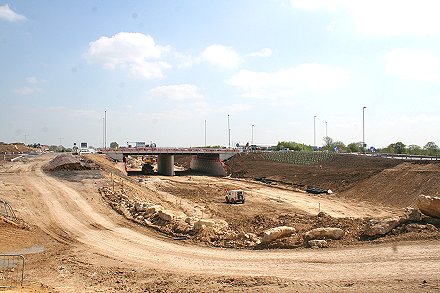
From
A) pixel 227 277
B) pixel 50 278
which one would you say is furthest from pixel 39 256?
pixel 227 277

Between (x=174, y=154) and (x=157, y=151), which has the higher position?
(x=157, y=151)

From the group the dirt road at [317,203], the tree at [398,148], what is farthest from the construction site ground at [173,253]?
the tree at [398,148]

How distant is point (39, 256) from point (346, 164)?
66250mm

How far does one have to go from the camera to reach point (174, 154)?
10031cm

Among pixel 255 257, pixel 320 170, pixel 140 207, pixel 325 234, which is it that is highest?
pixel 320 170

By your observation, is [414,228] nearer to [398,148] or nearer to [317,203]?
[317,203]

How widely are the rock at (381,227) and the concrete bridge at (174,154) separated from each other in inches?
2991

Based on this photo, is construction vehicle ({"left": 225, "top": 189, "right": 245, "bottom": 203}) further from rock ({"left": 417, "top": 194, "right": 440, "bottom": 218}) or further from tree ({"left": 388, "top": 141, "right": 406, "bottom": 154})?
tree ({"left": 388, "top": 141, "right": 406, "bottom": 154})

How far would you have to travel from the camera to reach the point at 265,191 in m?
65.2

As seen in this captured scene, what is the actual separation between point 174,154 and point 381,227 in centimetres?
8161

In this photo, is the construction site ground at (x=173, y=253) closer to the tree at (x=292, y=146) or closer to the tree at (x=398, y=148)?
the tree at (x=398, y=148)

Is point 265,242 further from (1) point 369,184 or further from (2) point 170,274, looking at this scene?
(1) point 369,184

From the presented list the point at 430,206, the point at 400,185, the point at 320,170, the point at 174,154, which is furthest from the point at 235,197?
the point at 174,154

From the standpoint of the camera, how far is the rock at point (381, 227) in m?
21.1
